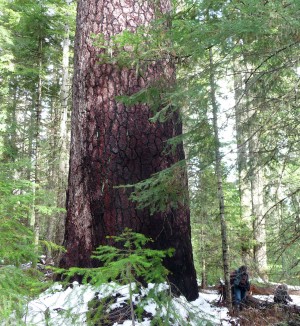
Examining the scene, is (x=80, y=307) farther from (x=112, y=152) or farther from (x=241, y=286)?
(x=241, y=286)

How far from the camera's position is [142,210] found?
161 inches

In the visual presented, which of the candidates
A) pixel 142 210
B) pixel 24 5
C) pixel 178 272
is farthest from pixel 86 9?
pixel 24 5

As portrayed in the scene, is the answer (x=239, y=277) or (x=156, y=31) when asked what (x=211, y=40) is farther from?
(x=239, y=277)

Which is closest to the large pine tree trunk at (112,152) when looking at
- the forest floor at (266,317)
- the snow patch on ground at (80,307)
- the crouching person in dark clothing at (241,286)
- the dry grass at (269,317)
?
the snow patch on ground at (80,307)

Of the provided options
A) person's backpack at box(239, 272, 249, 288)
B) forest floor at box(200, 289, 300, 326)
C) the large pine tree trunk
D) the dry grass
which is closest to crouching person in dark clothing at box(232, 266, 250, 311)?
person's backpack at box(239, 272, 249, 288)

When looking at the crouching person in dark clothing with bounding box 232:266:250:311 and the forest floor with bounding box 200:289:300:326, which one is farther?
the crouching person in dark clothing with bounding box 232:266:250:311

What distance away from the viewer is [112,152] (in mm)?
4203

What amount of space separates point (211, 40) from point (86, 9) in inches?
88.9

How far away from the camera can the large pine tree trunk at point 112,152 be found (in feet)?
13.5

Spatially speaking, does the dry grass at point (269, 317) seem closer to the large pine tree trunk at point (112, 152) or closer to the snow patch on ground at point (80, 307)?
the snow patch on ground at point (80, 307)

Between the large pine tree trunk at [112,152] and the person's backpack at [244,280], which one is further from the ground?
the large pine tree trunk at [112,152]

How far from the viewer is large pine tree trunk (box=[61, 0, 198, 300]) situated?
13.5 ft

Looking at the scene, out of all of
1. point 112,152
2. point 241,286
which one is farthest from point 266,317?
point 112,152

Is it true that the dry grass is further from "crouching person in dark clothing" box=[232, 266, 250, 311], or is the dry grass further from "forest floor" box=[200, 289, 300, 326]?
"crouching person in dark clothing" box=[232, 266, 250, 311]
